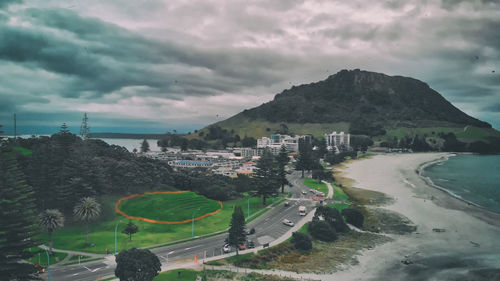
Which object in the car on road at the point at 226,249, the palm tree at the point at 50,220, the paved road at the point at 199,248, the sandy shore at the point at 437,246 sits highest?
the palm tree at the point at 50,220

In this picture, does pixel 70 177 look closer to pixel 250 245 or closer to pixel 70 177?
pixel 70 177

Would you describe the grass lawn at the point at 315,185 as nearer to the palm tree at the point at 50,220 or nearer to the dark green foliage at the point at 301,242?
the dark green foliage at the point at 301,242

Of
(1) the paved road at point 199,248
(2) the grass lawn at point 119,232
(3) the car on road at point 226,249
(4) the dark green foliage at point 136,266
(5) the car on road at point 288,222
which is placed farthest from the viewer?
(5) the car on road at point 288,222

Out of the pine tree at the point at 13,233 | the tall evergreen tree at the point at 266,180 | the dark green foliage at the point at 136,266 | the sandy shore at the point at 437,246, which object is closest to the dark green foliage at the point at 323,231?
the sandy shore at the point at 437,246

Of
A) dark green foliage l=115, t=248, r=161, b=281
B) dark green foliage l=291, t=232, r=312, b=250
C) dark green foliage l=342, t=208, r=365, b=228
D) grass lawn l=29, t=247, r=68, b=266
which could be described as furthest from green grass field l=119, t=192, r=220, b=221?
dark green foliage l=342, t=208, r=365, b=228

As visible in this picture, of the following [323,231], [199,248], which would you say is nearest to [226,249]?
[199,248]

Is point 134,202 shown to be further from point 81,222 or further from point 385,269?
point 385,269

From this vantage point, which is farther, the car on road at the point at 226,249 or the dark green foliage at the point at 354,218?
the dark green foliage at the point at 354,218
